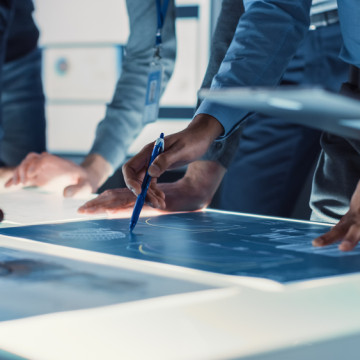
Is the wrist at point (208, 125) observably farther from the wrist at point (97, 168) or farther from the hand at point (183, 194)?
the wrist at point (97, 168)

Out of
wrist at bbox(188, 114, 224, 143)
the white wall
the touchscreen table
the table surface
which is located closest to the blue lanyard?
wrist at bbox(188, 114, 224, 143)

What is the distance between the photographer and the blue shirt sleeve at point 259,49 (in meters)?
1.15

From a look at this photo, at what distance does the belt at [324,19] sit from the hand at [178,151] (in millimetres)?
613

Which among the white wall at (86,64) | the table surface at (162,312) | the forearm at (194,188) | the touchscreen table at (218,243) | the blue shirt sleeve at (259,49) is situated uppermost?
the blue shirt sleeve at (259,49)

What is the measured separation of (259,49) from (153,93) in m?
0.42

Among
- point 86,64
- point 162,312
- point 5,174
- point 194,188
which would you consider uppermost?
point 162,312

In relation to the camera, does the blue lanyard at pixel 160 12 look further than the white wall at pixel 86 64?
No

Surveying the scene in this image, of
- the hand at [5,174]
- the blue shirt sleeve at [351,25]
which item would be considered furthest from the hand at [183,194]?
the hand at [5,174]

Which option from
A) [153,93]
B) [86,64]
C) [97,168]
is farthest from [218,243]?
[86,64]

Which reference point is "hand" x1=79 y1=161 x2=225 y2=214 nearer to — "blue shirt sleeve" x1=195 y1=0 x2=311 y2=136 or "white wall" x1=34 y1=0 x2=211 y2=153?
"blue shirt sleeve" x1=195 y1=0 x2=311 y2=136

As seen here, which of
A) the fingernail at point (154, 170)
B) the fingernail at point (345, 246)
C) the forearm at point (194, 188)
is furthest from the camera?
the forearm at point (194, 188)

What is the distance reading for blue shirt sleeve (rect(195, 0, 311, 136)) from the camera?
115 cm

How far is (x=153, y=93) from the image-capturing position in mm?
1524

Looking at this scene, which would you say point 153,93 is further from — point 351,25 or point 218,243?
point 218,243
